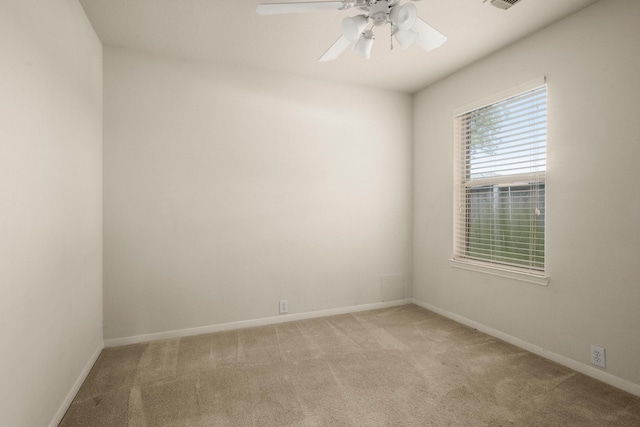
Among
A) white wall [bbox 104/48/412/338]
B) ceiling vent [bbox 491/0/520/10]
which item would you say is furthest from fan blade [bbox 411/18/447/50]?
white wall [bbox 104/48/412/338]

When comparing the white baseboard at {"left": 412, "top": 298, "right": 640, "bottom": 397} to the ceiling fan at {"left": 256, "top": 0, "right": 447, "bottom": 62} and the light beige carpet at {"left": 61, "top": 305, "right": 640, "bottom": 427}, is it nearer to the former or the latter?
the light beige carpet at {"left": 61, "top": 305, "right": 640, "bottom": 427}

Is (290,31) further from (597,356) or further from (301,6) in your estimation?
(597,356)

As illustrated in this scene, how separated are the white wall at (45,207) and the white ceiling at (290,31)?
1.26 ft

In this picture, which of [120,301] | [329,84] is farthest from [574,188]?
[120,301]

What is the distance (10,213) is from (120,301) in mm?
A: 1610

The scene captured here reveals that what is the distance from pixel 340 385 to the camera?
2.07m

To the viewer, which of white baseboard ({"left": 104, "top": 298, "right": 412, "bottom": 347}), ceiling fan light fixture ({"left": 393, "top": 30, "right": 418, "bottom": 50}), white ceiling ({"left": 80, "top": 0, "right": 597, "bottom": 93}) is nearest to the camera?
ceiling fan light fixture ({"left": 393, "top": 30, "right": 418, "bottom": 50})

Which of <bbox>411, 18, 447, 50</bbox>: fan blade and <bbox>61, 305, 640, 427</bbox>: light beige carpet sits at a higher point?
<bbox>411, 18, 447, 50</bbox>: fan blade

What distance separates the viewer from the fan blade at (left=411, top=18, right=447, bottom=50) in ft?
5.76

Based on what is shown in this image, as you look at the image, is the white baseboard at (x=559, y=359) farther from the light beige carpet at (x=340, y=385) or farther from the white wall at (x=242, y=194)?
the white wall at (x=242, y=194)

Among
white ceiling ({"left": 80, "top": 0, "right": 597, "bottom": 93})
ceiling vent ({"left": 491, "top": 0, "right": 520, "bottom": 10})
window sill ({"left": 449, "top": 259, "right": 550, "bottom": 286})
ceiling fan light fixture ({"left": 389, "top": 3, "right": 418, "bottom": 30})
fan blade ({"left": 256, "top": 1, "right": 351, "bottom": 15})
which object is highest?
white ceiling ({"left": 80, "top": 0, "right": 597, "bottom": 93})

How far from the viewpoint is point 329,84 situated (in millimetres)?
3422

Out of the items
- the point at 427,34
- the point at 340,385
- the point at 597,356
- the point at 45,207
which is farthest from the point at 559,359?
the point at 45,207

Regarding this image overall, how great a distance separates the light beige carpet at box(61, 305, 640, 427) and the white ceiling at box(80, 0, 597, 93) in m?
2.58
